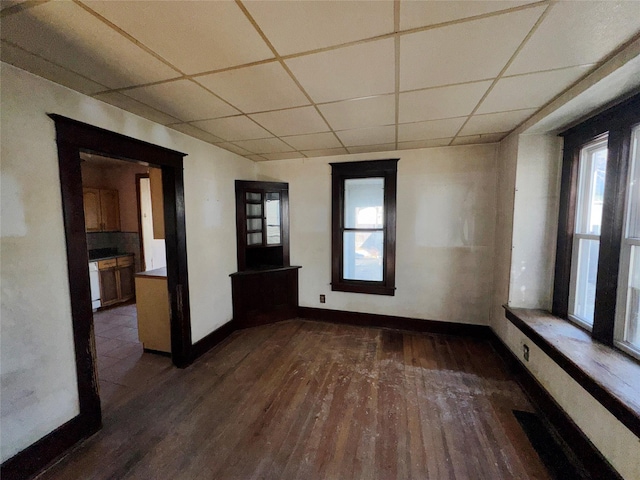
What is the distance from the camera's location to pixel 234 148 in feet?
10.5

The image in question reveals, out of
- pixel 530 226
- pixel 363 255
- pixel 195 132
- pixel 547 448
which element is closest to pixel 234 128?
pixel 195 132

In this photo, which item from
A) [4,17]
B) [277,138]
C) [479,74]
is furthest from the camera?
[277,138]

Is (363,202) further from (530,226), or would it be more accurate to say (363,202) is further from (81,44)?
(81,44)

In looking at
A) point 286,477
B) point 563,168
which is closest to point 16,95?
point 286,477

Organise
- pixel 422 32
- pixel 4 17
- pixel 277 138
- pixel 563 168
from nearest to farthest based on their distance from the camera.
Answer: pixel 4 17 → pixel 422 32 → pixel 563 168 → pixel 277 138

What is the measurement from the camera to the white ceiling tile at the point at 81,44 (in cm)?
110

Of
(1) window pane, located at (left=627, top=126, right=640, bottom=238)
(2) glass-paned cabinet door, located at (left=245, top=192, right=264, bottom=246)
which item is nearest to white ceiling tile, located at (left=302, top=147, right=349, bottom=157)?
(2) glass-paned cabinet door, located at (left=245, top=192, right=264, bottom=246)

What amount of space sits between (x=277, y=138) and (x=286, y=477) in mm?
2934

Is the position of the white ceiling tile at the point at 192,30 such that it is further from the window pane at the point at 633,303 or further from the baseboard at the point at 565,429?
the baseboard at the point at 565,429

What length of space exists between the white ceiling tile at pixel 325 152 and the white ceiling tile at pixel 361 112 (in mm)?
801

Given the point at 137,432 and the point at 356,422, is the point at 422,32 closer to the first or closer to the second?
the point at 356,422

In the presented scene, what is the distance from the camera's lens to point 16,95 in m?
1.46

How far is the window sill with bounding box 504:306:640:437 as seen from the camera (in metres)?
1.29

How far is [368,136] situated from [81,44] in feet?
7.63
